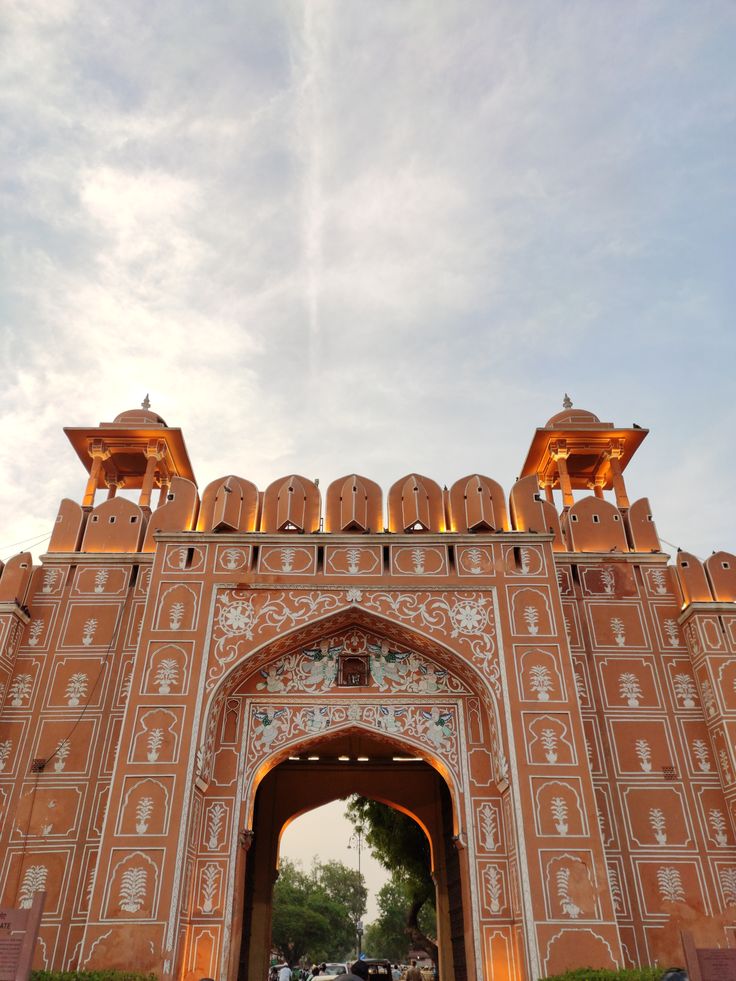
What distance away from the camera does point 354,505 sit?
1182 centimetres

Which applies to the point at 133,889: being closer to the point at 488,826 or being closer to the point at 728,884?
the point at 488,826

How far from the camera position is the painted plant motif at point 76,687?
10.7 meters

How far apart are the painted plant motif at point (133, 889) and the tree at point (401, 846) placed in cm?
912

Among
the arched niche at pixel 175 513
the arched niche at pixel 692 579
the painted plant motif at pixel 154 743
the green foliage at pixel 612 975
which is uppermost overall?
the arched niche at pixel 175 513

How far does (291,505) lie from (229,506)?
3.13 feet

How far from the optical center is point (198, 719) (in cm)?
997

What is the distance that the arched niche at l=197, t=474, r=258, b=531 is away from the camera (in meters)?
11.7

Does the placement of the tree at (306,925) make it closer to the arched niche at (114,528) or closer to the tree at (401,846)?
the tree at (401,846)

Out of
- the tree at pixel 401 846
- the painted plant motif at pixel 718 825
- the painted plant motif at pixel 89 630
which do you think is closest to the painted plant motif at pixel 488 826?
the painted plant motif at pixel 718 825

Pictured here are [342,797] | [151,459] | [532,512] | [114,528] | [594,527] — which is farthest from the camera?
[151,459]

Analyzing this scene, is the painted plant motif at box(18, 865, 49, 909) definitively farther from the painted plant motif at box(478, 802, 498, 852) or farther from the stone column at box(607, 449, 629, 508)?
A: the stone column at box(607, 449, 629, 508)

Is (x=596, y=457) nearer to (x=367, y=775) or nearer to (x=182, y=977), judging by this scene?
(x=367, y=775)

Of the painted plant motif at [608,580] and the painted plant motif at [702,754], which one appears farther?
the painted plant motif at [608,580]

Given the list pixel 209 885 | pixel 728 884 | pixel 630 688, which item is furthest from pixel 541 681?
pixel 209 885
